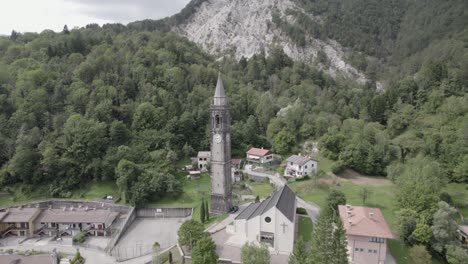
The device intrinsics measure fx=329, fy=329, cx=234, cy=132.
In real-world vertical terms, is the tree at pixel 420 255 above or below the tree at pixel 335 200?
below

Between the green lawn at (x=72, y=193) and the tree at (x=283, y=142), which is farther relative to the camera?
the tree at (x=283, y=142)

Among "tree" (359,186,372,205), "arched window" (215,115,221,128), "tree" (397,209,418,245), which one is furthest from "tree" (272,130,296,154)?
"tree" (397,209,418,245)

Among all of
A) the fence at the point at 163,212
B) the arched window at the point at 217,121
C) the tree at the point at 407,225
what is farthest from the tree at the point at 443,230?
the fence at the point at 163,212

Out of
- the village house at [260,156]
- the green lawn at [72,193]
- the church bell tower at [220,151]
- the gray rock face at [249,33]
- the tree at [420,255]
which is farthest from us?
the gray rock face at [249,33]

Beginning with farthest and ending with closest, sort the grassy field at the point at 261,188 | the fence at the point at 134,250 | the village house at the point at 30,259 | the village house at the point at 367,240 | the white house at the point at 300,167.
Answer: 1. the white house at the point at 300,167
2. the grassy field at the point at 261,188
3. the fence at the point at 134,250
4. the village house at the point at 30,259
5. the village house at the point at 367,240

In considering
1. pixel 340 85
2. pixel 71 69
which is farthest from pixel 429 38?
pixel 71 69

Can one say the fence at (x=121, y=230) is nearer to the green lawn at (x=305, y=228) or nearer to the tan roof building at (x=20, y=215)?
the tan roof building at (x=20, y=215)

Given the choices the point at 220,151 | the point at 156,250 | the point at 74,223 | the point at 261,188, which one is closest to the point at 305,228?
the point at 220,151
